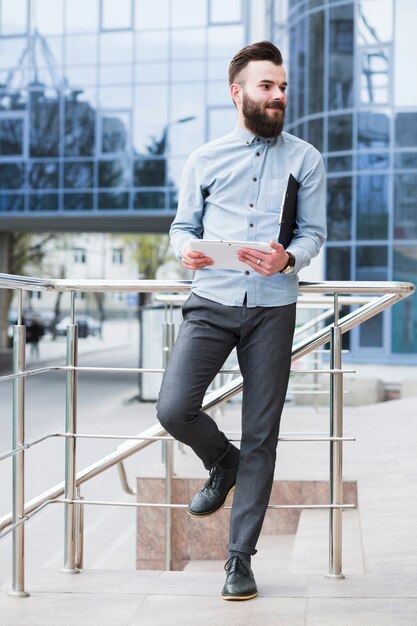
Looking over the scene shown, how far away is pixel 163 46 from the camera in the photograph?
27.0m

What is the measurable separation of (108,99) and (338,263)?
857 centimetres

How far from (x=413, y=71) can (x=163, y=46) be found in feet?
24.5

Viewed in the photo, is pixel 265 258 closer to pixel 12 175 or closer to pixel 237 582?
Result: pixel 237 582

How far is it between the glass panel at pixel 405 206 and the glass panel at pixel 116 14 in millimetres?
9211

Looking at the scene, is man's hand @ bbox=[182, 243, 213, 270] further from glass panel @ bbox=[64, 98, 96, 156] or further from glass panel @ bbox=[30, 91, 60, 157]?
glass panel @ bbox=[30, 91, 60, 157]

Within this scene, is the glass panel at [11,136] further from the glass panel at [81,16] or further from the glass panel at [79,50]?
the glass panel at [81,16]

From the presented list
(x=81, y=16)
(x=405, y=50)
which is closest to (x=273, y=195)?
(x=405, y=50)

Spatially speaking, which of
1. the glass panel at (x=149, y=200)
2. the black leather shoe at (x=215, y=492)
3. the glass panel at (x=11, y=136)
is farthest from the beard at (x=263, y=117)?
the glass panel at (x=11, y=136)

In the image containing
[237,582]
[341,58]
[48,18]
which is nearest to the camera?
[237,582]

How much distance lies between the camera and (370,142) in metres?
23.8

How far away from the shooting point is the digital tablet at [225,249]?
325 centimetres

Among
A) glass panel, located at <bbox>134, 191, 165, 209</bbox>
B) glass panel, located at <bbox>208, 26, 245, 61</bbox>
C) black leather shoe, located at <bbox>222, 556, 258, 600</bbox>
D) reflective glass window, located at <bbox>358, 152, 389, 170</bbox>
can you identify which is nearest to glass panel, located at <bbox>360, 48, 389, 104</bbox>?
reflective glass window, located at <bbox>358, 152, 389, 170</bbox>

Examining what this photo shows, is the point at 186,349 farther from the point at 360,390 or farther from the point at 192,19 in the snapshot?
the point at 192,19

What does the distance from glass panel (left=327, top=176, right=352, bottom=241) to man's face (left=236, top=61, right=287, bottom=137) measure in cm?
2072
